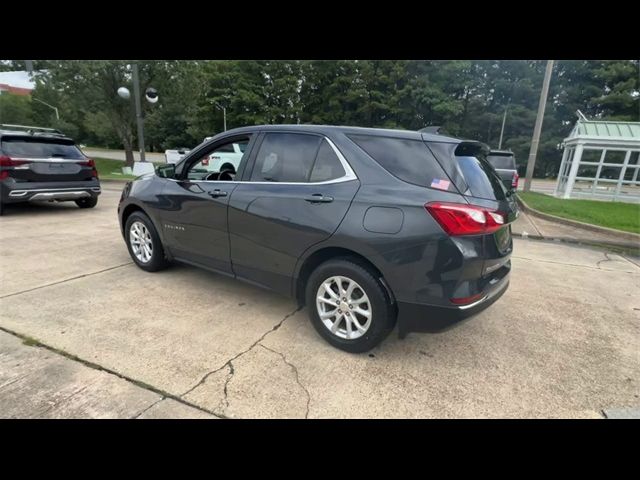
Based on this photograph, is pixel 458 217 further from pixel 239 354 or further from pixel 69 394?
pixel 69 394

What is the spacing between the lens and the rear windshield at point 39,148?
6559mm

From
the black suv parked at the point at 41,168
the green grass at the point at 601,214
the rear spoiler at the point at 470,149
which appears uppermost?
the rear spoiler at the point at 470,149

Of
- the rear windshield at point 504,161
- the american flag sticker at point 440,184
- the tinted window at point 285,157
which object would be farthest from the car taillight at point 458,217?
the rear windshield at point 504,161

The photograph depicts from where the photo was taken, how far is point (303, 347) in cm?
288

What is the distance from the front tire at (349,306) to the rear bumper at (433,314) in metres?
0.10

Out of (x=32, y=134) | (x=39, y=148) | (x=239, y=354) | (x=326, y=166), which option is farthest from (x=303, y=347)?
(x=32, y=134)

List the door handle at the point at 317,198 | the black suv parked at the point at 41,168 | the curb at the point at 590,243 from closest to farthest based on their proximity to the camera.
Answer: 1. the door handle at the point at 317,198
2. the black suv parked at the point at 41,168
3. the curb at the point at 590,243

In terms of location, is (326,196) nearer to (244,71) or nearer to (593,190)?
(593,190)

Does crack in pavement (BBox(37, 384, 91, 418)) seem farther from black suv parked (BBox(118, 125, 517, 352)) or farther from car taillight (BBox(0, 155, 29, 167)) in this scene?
car taillight (BBox(0, 155, 29, 167))

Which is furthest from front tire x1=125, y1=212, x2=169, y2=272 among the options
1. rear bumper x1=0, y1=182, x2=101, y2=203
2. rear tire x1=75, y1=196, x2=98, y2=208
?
rear tire x1=75, y1=196, x2=98, y2=208

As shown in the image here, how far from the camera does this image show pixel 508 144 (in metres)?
37.0

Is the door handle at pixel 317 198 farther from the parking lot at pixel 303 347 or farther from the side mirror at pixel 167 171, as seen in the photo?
the side mirror at pixel 167 171

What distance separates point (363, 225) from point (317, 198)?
0.45 metres
